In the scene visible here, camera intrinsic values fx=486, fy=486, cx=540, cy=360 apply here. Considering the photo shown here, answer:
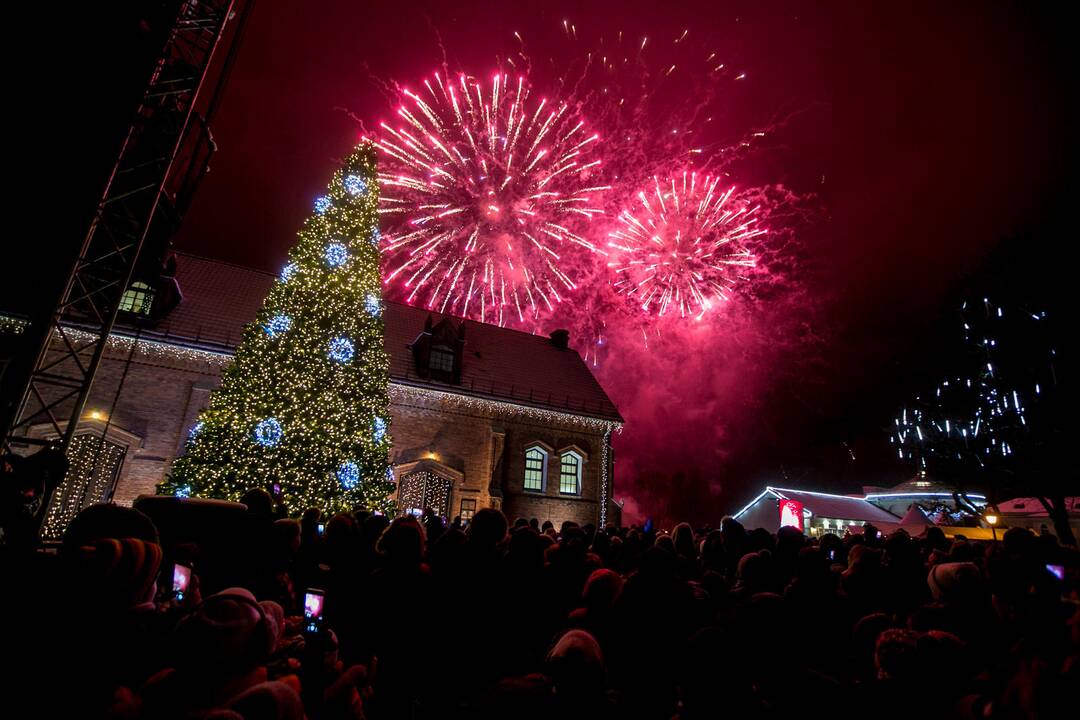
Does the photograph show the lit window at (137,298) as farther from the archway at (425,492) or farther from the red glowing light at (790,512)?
the red glowing light at (790,512)

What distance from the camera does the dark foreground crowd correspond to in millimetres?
1985

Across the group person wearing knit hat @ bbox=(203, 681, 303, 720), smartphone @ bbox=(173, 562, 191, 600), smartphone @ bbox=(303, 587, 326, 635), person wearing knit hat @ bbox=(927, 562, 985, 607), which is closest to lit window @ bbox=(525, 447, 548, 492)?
smartphone @ bbox=(173, 562, 191, 600)

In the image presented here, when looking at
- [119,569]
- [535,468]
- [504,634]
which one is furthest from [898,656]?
[535,468]

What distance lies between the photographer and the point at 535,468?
2331 cm

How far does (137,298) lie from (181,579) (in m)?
18.3

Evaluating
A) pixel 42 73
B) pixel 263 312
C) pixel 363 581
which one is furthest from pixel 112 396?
pixel 363 581

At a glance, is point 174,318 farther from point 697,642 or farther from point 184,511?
point 697,642

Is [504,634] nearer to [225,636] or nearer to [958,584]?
[225,636]

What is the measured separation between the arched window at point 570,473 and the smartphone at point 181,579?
2017 cm

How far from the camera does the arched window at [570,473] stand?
2367cm

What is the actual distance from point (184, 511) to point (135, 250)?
17.3 ft

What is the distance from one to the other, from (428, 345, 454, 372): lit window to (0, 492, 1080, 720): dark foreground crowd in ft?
57.8

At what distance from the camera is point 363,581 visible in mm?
3908

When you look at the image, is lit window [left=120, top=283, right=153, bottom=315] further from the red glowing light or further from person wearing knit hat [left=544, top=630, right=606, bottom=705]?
the red glowing light
